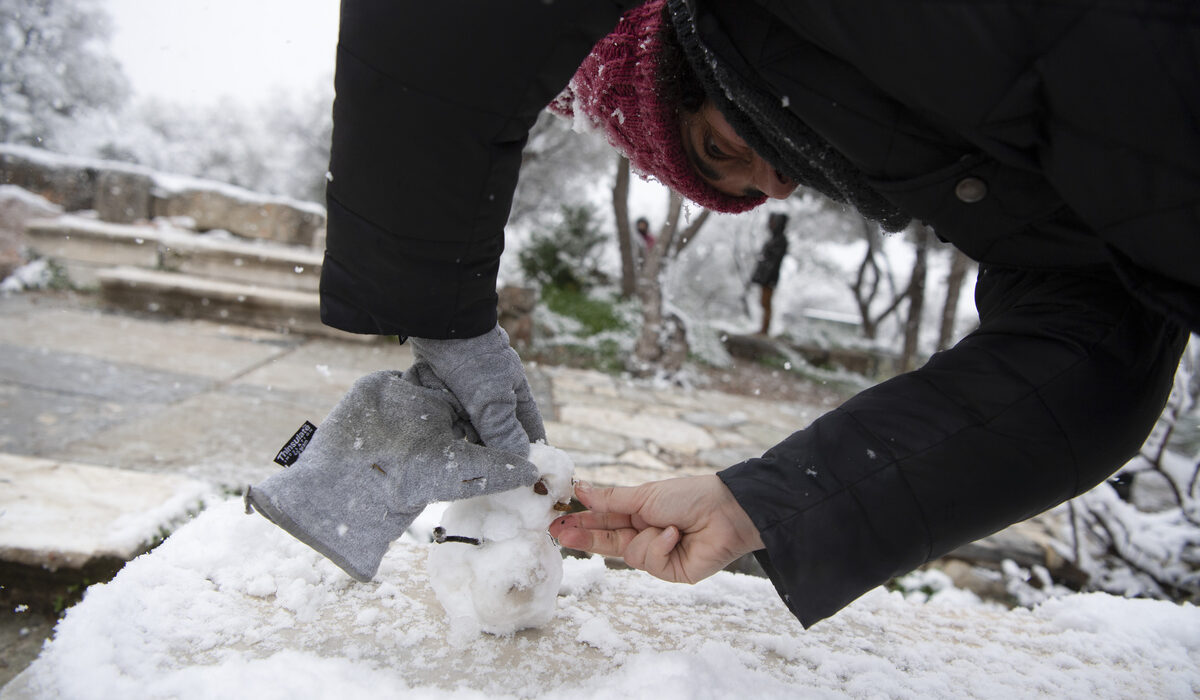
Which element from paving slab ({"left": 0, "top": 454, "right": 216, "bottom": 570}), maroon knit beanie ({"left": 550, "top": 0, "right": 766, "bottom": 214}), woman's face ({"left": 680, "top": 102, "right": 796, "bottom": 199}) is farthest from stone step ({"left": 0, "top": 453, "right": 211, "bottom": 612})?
woman's face ({"left": 680, "top": 102, "right": 796, "bottom": 199})

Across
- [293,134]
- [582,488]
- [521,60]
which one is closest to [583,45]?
[521,60]

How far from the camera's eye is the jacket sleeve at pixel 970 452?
2.84ft

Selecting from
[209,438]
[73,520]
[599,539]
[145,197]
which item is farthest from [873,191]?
[145,197]

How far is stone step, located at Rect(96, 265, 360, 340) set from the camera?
14.8ft

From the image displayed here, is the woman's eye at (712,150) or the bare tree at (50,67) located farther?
the bare tree at (50,67)

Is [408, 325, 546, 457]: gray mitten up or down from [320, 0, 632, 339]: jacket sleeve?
down

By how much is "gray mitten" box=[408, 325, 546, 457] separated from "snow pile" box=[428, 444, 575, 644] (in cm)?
9

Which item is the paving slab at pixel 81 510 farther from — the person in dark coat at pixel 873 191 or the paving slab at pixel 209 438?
the person in dark coat at pixel 873 191

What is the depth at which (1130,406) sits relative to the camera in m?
0.89

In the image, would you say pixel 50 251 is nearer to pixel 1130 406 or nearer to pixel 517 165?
pixel 517 165

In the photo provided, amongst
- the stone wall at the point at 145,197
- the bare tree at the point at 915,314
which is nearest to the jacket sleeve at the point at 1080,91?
the bare tree at the point at 915,314

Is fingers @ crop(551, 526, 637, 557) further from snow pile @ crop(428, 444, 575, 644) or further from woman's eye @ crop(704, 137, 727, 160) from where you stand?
woman's eye @ crop(704, 137, 727, 160)

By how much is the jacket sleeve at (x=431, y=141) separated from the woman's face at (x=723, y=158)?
42cm

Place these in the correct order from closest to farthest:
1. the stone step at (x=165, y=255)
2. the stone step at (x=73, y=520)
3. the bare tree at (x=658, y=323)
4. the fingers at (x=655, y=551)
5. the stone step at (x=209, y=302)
Answer: the fingers at (x=655, y=551) < the stone step at (x=73, y=520) < the stone step at (x=209, y=302) < the bare tree at (x=658, y=323) < the stone step at (x=165, y=255)
